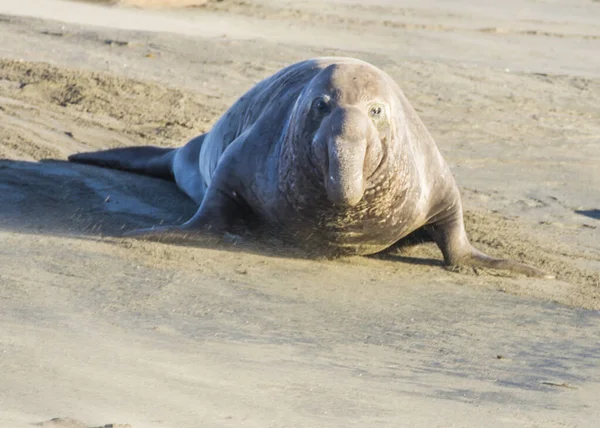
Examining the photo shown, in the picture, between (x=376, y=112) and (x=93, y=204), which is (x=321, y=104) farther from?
(x=93, y=204)

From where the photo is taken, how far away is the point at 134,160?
8453 mm

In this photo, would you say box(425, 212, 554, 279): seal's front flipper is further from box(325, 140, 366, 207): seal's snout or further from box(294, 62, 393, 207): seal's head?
box(325, 140, 366, 207): seal's snout

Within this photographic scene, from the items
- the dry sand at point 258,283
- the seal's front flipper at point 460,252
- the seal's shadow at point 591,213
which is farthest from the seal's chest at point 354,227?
the seal's shadow at point 591,213

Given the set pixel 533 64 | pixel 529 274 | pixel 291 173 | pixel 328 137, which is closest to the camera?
pixel 328 137

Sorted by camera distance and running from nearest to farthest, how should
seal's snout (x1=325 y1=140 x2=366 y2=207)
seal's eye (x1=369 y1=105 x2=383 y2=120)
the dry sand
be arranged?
the dry sand → seal's snout (x1=325 y1=140 x2=366 y2=207) → seal's eye (x1=369 y1=105 x2=383 y2=120)

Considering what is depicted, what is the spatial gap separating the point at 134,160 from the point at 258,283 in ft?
10.1

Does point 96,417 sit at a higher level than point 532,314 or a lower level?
higher

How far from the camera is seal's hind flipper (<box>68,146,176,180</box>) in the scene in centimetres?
830

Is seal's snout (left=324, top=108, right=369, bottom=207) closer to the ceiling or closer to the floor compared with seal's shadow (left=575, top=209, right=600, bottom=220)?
closer to the ceiling

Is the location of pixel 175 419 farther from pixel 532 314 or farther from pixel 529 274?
pixel 529 274

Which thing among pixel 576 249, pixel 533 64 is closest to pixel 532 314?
pixel 576 249

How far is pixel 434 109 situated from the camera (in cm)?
1119

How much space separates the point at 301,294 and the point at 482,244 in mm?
1837

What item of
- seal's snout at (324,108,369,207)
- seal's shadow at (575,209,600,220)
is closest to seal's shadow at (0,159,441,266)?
seal's snout at (324,108,369,207)
